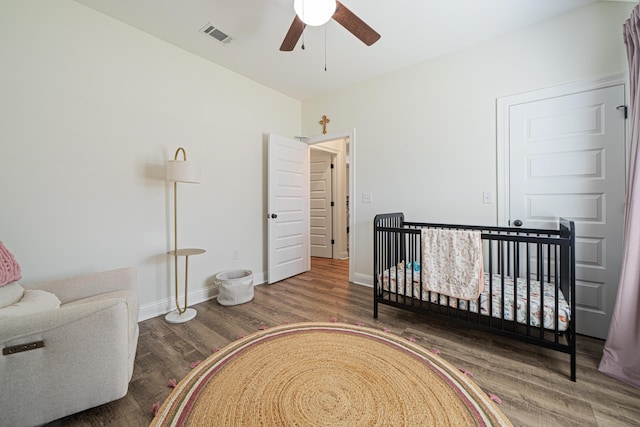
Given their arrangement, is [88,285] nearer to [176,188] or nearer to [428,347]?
[176,188]

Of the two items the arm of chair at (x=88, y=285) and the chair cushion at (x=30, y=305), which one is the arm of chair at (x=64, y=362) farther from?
the arm of chair at (x=88, y=285)

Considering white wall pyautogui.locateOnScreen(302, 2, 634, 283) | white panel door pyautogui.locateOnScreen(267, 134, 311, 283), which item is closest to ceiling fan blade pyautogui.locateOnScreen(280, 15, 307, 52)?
white panel door pyautogui.locateOnScreen(267, 134, 311, 283)

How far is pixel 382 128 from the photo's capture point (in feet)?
9.96

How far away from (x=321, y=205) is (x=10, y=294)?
4061mm

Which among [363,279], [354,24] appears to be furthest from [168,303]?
[354,24]

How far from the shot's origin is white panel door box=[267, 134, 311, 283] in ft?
10.6

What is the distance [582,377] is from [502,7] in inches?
104

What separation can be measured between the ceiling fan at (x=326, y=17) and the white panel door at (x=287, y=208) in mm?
1679

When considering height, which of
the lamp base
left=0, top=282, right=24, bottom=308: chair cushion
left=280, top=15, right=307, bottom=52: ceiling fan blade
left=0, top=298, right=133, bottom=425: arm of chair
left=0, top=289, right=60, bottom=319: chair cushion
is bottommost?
the lamp base

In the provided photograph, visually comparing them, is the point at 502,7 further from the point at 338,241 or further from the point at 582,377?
the point at 338,241

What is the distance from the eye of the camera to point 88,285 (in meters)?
1.71

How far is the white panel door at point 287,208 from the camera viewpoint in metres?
3.24

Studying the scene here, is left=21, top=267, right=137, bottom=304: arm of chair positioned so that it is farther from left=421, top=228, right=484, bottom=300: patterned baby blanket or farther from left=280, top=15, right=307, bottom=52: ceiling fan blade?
left=421, top=228, right=484, bottom=300: patterned baby blanket

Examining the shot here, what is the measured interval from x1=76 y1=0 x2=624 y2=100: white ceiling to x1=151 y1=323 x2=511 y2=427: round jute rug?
8.52 ft
